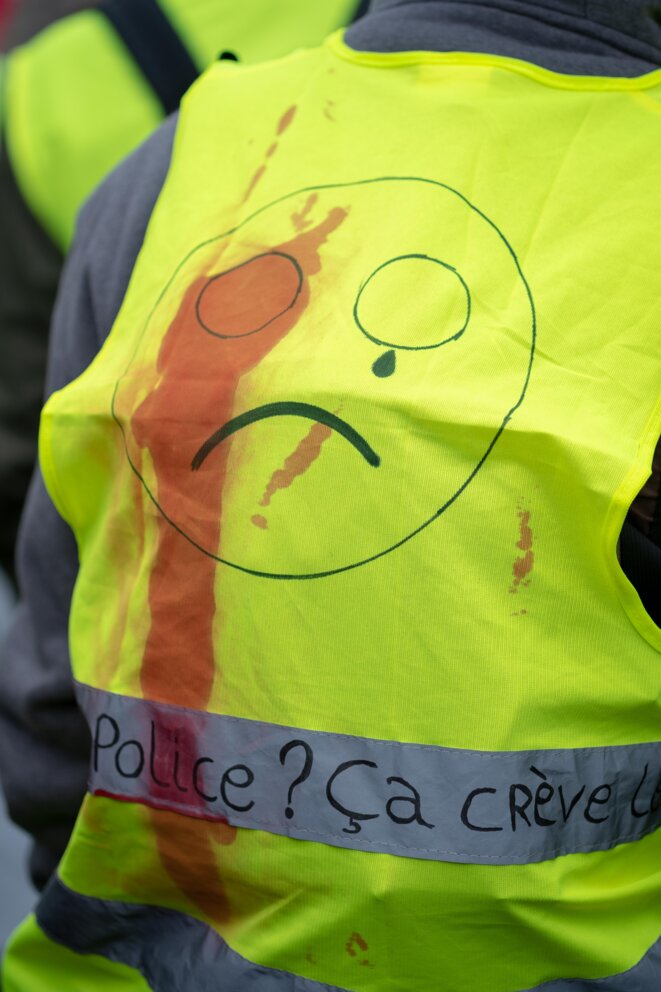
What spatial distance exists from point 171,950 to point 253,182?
65 centimetres

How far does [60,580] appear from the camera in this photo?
120 centimetres

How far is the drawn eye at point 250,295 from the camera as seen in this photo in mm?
946

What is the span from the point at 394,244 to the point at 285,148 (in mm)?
179

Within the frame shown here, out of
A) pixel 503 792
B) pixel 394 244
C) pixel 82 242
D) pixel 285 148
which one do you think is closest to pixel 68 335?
pixel 82 242

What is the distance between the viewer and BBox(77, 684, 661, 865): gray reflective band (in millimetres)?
853

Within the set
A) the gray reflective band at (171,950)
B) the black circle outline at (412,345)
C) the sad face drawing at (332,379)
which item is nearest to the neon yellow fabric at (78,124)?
the sad face drawing at (332,379)

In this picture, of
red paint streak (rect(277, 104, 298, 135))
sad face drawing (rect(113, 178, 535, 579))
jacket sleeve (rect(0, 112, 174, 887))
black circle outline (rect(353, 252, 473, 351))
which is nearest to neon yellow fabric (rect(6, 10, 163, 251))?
jacket sleeve (rect(0, 112, 174, 887))

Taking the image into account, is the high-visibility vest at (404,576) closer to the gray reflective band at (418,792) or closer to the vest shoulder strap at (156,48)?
the gray reflective band at (418,792)

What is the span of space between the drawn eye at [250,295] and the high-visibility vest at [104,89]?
29.2 inches

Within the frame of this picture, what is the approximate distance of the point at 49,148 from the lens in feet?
5.46

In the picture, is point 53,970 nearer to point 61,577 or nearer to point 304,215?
point 61,577

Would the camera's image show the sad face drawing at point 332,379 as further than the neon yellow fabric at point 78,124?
No

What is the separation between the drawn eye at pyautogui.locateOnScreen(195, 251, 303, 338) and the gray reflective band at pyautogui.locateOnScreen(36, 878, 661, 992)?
1.58 ft

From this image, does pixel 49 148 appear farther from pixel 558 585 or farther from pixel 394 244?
pixel 558 585
